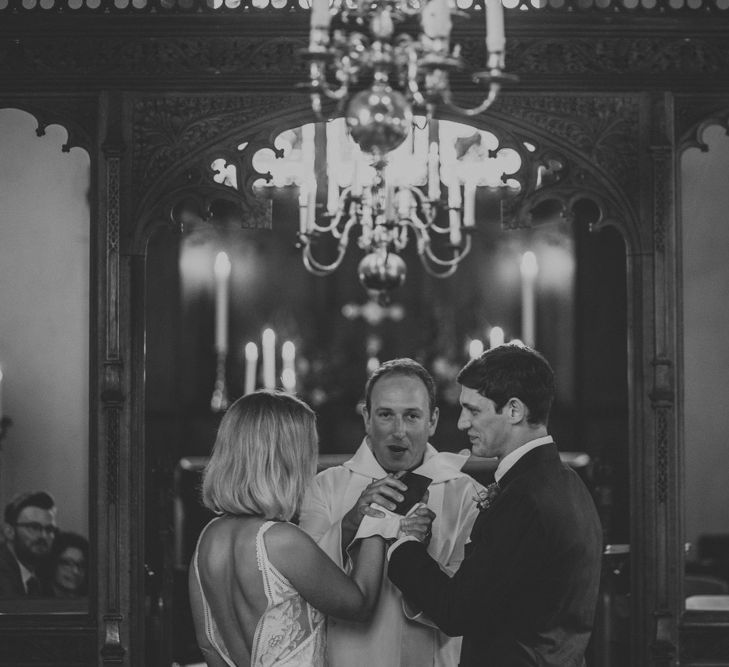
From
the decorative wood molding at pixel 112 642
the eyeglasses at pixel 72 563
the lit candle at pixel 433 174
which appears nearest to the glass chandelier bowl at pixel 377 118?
the lit candle at pixel 433 174

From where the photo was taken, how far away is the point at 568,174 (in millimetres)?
5086

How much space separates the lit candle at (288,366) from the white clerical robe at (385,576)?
4.98m

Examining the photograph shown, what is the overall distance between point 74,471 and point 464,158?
3898 mm

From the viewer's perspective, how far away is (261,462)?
3447 mm

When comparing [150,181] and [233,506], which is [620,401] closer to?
[150,181]

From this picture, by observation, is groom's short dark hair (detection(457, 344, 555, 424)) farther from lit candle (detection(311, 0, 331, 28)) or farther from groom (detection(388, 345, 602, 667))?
lit candle (detection(311, 0, 331, 28))

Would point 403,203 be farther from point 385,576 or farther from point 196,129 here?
point 385,576

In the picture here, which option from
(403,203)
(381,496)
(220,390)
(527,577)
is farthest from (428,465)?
(220,390)

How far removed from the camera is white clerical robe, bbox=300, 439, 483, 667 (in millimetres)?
4121

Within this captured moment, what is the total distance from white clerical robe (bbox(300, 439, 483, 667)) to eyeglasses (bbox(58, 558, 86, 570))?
2.20 metres

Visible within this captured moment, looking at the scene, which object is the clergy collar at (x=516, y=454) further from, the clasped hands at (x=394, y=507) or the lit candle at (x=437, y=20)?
the lit candle at (x=437, y=20)

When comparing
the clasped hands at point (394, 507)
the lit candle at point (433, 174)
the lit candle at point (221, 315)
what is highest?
the lit candle at point (433, 174)

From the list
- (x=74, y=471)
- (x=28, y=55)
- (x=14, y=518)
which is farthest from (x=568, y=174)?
(x=74, y=471)

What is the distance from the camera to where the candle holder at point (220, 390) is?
448 inches
